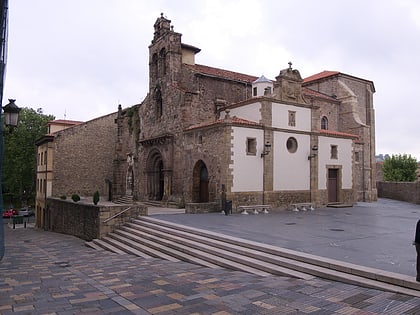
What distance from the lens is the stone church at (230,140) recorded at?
20.1 meters

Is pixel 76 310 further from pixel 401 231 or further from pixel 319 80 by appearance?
pixel 319 80

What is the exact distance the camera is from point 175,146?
78.4 feet

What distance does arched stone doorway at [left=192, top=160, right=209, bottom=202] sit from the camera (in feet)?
72.3

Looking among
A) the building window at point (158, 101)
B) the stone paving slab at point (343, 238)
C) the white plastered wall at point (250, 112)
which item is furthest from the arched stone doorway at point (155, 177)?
the stone paving slab at point (343, 238)

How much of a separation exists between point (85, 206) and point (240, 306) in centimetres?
1549

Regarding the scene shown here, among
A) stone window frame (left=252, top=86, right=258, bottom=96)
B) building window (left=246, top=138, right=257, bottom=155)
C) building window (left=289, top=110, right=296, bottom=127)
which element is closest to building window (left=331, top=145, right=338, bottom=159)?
building window (left=289, top=110, right=296, bottom=127)

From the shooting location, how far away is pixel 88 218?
60.4ft

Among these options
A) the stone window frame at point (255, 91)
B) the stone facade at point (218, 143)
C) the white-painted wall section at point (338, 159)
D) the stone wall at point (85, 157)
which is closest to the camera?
the stone facade at point (218, 143)

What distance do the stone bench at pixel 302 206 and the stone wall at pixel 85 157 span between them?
1937 cm

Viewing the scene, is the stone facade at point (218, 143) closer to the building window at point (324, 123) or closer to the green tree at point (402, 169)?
the building window at point (324, 123)

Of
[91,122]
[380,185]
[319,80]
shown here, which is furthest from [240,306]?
[380,185]

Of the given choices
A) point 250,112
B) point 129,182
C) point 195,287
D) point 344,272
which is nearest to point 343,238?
point 344,272

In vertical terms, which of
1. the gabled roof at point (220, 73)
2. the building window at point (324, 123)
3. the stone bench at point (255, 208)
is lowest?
the stone bench at point (255, 208)

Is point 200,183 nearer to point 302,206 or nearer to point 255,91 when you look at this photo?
point 302,206
